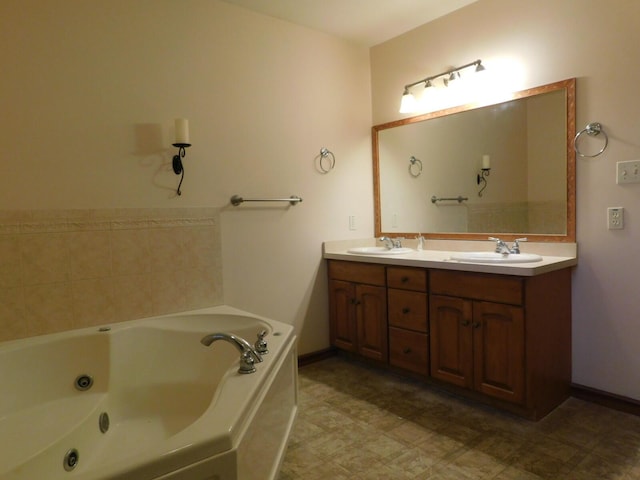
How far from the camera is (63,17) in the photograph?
A: 6.81ft

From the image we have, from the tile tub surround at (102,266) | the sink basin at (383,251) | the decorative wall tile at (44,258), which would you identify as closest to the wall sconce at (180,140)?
the tile tub surround at (102,266)

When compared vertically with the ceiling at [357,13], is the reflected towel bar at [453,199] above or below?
below

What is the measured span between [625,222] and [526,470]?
4.34ft

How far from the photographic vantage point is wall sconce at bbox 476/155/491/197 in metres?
Result: 2.76

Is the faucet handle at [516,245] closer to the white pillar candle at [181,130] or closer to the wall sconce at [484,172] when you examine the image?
the wall sconce at [484,172]

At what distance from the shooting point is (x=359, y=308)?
9.74 ft

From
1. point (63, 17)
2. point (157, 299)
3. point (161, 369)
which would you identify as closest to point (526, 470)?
point (161, 369)

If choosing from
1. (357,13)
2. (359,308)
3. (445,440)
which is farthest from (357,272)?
(357,13)

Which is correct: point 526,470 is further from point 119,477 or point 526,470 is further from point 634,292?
point 119,477

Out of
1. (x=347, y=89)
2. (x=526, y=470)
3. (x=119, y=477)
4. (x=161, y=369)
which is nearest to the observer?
(x=119, y=477)

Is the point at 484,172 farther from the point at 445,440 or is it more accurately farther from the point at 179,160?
the point at 179,160

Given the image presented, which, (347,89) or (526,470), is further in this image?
(347,89)

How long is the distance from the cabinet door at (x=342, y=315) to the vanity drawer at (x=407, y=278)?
381mm

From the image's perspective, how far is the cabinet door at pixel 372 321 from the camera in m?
2.80
